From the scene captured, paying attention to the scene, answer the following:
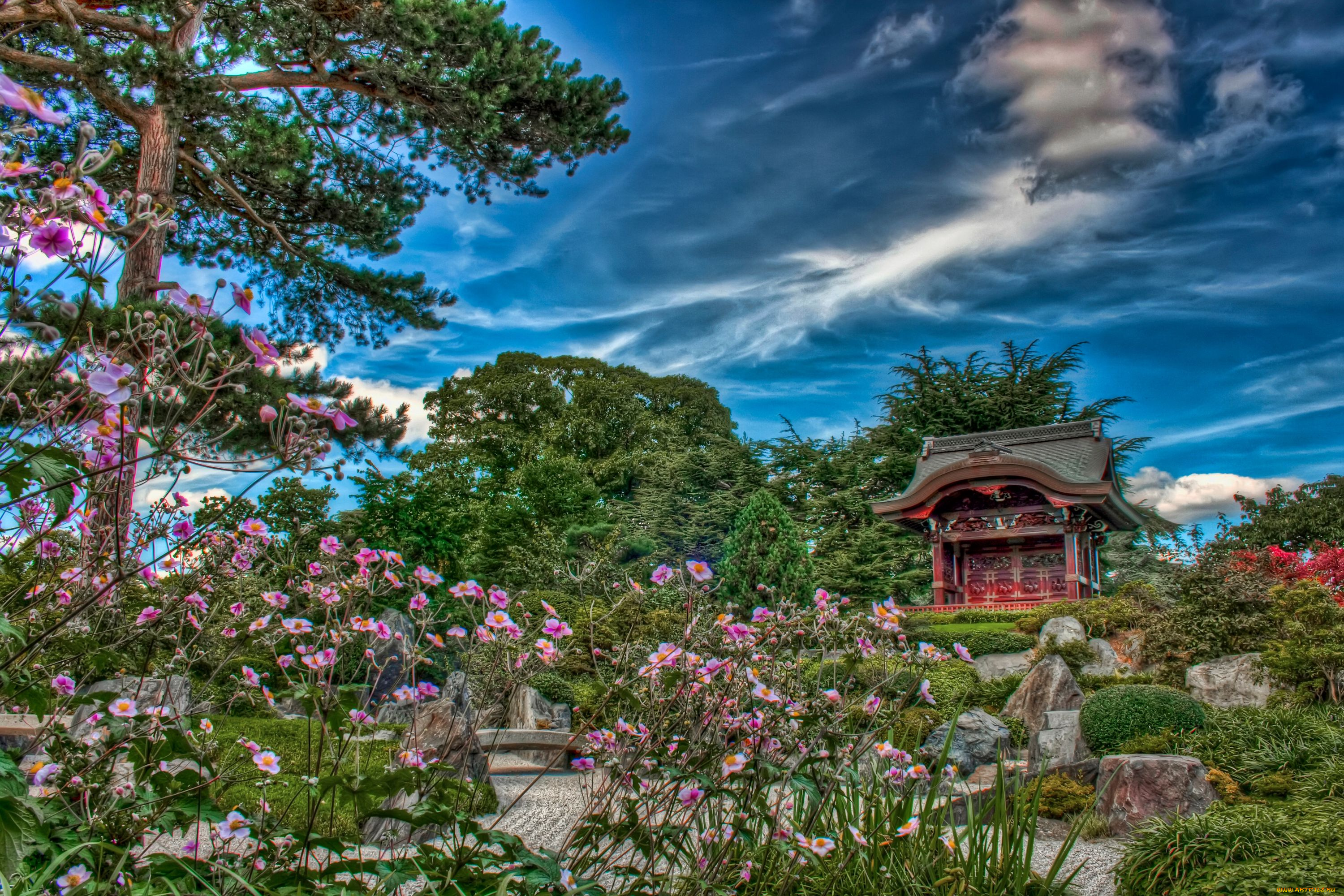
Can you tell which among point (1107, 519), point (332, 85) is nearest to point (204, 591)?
point (332, 85)

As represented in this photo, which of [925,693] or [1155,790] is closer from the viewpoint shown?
[925,693]

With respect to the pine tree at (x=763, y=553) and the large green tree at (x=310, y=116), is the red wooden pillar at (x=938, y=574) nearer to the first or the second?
the pine tree at (x=763, y=553)

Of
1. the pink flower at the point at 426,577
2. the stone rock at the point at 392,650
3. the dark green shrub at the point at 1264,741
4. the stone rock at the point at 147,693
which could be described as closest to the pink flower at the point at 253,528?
the stone rock at the point at 147,693

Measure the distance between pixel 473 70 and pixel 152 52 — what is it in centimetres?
343

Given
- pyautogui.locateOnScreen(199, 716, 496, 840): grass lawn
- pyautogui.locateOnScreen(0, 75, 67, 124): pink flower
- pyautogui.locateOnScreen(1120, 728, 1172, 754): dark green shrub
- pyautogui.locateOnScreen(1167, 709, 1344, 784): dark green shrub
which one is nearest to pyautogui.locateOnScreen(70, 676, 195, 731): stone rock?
pyautogui.locateOnScreen(199, 716, 496, 840): grass lawn

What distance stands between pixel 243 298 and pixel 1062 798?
7.16 metres

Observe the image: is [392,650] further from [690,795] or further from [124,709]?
[690,795]

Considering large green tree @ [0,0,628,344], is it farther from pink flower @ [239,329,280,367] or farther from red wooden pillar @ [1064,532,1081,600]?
red wooden pillar @ [1064,532,1081,600]

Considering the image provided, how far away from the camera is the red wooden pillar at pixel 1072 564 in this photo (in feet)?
55.5

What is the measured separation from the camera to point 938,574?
18469 mm

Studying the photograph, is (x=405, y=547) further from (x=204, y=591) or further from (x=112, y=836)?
(x=112, y=836)

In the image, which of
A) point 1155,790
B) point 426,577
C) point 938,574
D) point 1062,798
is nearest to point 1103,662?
point 1062,798

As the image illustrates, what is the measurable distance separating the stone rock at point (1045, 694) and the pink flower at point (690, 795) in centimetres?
810

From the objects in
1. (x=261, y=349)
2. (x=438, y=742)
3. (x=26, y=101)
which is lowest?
(x=438, y=742)
